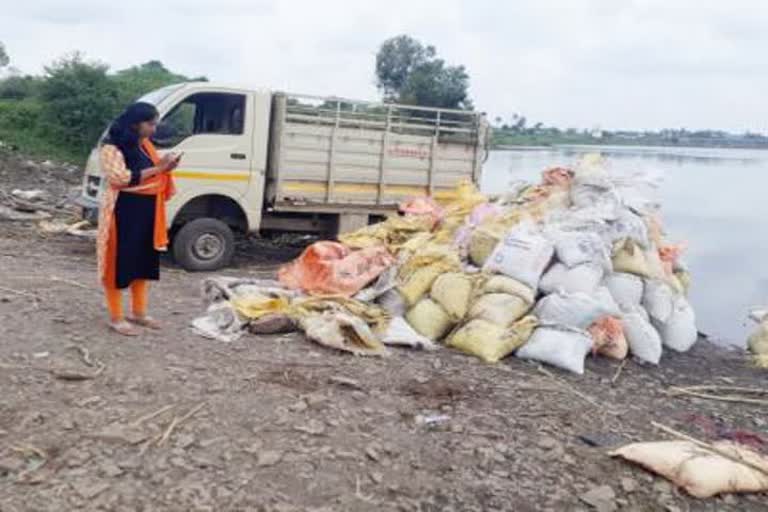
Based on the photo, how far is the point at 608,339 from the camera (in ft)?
19.6

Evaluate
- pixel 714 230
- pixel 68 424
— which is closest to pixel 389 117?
pixel 68 424

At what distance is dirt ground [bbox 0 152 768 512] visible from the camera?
3391 millimetres

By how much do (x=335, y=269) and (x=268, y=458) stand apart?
10.2 ft

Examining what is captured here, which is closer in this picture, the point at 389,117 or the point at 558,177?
the point at 558,177

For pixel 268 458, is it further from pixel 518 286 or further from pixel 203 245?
pixel 203 245

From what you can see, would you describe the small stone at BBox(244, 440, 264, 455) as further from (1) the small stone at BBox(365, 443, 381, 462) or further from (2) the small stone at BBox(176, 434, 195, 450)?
(1) the small stone at BBox(365, 443, 381, 462)

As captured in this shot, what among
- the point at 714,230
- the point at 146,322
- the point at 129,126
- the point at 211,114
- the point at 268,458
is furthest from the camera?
the point at 714,230

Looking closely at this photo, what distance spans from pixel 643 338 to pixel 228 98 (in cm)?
459

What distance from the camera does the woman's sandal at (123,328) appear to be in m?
5.20

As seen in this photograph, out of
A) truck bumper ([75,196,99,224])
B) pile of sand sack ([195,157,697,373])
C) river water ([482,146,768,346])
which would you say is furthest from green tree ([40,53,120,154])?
pile of sand sack ([195,157,697,373])

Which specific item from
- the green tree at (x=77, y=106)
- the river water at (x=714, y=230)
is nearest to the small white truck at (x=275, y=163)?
the river water at (x=714, y=230)

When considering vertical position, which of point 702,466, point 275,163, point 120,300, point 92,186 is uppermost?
point 275,163

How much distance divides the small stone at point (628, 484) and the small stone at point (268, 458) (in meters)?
1.56

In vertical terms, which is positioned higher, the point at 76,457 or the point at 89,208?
the point at 89,208
